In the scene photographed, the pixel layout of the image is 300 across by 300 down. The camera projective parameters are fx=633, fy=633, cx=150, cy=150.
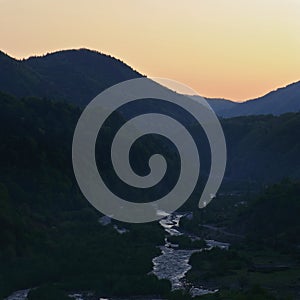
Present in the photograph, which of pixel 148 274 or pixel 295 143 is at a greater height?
pixel 295 143

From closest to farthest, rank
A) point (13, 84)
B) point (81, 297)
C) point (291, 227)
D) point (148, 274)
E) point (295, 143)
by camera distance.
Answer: point (81, 297)
point (148, 274)
point (291, 227)
point (295, 143)
point (13, 84)

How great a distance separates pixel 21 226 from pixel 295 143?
114368 millimetres

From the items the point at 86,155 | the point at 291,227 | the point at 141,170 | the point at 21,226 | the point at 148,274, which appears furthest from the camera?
the point at 141,170

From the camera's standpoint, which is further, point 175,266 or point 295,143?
point 295,143

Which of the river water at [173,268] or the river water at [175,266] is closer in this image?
the river water at [173,268]

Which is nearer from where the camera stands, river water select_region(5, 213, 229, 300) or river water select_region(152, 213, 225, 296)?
river water select_region(5, 213, 229, 300)

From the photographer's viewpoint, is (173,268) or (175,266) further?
(175,266)

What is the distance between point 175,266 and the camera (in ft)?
183

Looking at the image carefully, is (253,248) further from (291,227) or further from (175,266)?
(175,266)

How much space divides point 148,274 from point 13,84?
14312 cm

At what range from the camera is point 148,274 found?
5050 centimetres

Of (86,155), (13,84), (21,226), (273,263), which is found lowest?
(273,263)

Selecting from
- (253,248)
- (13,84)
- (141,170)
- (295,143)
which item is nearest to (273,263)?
(253,248)

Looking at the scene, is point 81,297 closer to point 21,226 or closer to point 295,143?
point 21,226
